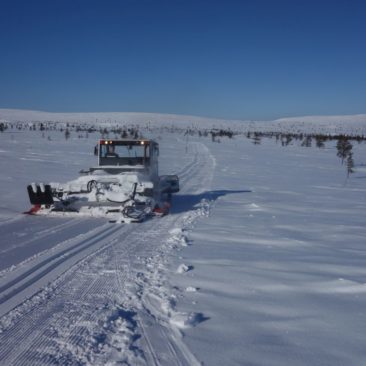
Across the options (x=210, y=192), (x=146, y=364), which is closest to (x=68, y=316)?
(x=146, y=364)

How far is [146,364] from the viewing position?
3.12m

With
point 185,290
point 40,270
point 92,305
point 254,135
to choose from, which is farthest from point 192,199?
point 254,135

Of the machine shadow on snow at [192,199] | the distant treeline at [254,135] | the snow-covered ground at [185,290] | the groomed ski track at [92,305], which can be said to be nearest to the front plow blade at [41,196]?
the snow-covered ground at [185,290]

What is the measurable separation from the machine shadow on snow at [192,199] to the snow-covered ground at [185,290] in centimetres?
99

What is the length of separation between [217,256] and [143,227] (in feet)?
8.26

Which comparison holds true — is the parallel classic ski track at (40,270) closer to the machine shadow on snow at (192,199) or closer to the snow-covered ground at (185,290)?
the snow-covered ground at (185,290)

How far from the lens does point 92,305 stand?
4238 millimetres

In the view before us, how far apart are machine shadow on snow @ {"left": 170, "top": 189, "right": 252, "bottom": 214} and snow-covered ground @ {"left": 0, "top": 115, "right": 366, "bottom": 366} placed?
3.24 feet

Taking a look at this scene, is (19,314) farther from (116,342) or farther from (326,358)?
(326,358)

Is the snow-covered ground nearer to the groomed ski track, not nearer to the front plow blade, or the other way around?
the groomed ski track

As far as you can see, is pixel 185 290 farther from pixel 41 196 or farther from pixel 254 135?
pixel 254 135

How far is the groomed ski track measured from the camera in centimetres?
328

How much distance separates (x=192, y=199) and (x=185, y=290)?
7.84 metres

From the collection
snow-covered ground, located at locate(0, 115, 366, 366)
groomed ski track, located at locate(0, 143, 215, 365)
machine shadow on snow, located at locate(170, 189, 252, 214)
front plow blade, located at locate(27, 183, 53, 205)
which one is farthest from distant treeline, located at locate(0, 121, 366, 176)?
groomed ski track, located at locate(0, 143, 215, 365)
